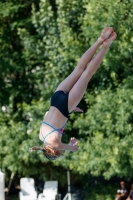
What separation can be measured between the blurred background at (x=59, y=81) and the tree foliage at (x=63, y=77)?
2 cm

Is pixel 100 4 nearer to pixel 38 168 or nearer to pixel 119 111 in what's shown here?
pixel 119 111

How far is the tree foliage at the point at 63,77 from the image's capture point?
10.3 metres

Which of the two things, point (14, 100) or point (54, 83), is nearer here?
point (54, 83)

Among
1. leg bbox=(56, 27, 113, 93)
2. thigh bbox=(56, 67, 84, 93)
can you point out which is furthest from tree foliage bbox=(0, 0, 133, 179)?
thigh bbox=(56, 67, 84, 93)

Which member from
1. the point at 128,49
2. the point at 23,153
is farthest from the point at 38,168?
the point at 128,49

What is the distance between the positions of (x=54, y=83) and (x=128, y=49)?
191 cm

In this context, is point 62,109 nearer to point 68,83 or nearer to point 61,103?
point 61,103

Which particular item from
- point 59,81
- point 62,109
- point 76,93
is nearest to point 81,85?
point 76,93

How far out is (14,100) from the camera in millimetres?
12719

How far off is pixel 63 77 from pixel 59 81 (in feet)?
0.37

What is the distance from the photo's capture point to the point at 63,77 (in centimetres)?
1140

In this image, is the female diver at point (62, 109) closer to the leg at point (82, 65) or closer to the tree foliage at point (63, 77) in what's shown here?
the leg at point (82, 65)

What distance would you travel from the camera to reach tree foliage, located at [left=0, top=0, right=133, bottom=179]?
1034 centimetres

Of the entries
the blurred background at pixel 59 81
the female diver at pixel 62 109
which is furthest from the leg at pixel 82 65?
the blurred background at pixel 59 81
